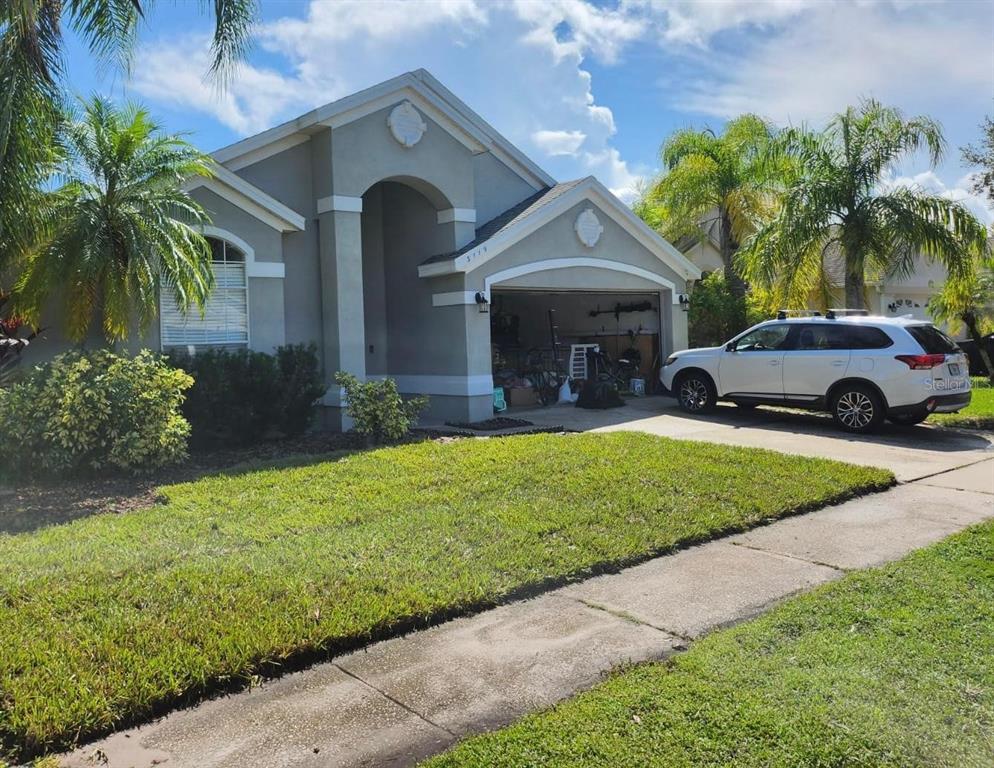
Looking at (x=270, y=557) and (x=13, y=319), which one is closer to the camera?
(x=270, y=557)

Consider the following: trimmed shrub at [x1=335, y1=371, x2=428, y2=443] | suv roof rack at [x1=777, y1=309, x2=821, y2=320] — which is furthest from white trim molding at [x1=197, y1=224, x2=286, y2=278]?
suv roof rack at [x1=777, y1=309, x2=821, y2=320]

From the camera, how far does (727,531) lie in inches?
282

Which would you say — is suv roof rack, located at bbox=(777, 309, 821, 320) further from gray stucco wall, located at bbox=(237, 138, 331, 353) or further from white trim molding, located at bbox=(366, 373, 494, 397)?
gray stucco wall, located at bbox=(237, 138, 331, 353)

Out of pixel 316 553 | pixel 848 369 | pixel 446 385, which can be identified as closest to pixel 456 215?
pixel 446 385

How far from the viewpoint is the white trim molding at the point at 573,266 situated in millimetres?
14719

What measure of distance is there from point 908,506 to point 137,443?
27.0 ft

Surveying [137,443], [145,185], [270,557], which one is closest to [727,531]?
[270,557]

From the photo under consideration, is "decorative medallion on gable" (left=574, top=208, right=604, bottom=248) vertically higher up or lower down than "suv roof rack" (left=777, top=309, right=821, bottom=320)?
higher up

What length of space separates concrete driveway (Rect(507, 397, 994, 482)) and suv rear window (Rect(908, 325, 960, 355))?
4.47 ft

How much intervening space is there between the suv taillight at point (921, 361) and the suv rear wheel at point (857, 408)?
27.6 inches

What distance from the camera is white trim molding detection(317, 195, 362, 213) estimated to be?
13555 mm

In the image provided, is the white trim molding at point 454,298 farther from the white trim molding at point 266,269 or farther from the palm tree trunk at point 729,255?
the palm tree trunk at point 729,255

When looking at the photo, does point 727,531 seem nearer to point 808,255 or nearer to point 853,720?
point 853,720

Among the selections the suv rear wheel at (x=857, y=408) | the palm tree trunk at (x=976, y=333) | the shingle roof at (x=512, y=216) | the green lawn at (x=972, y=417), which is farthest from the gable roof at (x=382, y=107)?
the palm tree trunk at (x=976, y=333)
